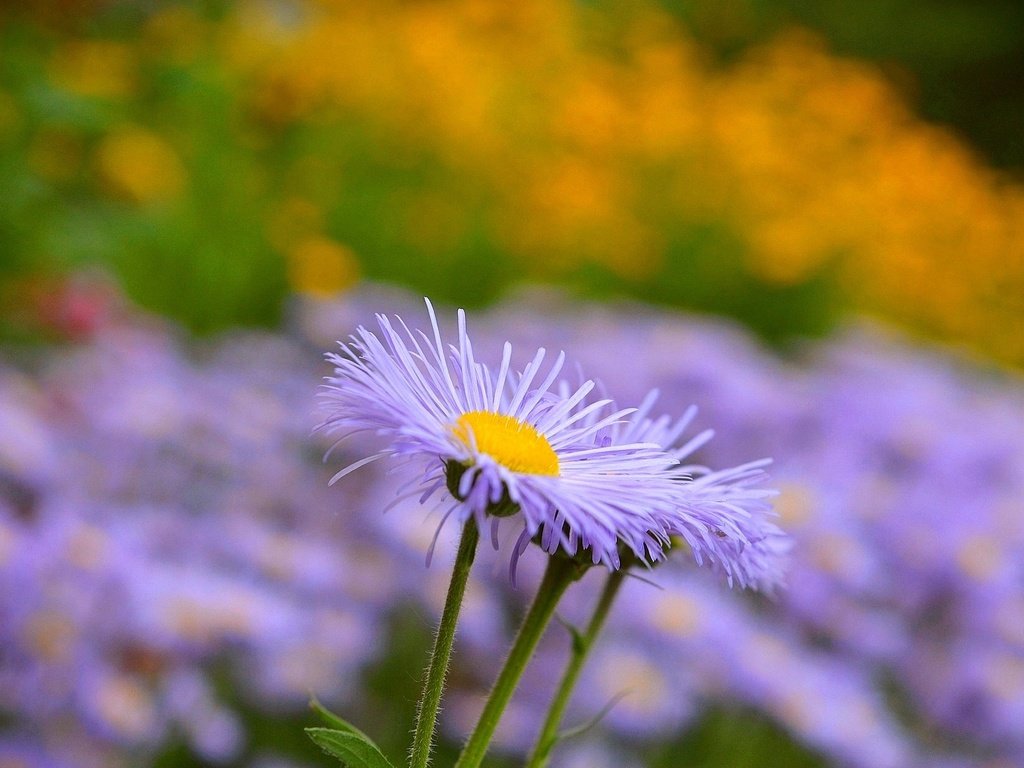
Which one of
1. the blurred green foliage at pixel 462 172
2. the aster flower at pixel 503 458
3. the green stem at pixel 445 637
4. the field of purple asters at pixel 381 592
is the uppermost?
the blurred green foliage at pixel 462 172

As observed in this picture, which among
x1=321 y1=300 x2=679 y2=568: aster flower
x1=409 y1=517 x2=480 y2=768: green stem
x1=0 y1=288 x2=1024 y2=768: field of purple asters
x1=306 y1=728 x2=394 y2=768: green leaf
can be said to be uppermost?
x1=0 y1=288 x2=1024 y2=768: field of purple asters

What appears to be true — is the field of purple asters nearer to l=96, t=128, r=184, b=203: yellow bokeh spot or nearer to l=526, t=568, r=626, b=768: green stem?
l=526, t=568, r=626, b=768: green stem

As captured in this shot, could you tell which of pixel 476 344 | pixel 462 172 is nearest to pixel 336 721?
pixel 476 344

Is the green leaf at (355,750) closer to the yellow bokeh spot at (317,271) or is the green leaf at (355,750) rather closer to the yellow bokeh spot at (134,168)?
the yellow bokeh spot at (317,271)

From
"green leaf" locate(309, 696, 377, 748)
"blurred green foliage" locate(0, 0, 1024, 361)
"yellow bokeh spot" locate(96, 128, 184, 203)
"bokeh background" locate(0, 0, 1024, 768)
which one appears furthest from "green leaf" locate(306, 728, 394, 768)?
"yellow bokeh spot" locate(96, 128, 184, 203)

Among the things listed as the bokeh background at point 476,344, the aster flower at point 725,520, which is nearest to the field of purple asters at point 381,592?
the bokeh background at point 476,344

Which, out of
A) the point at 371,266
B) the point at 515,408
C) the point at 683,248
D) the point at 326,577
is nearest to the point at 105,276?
the point at 371,266
